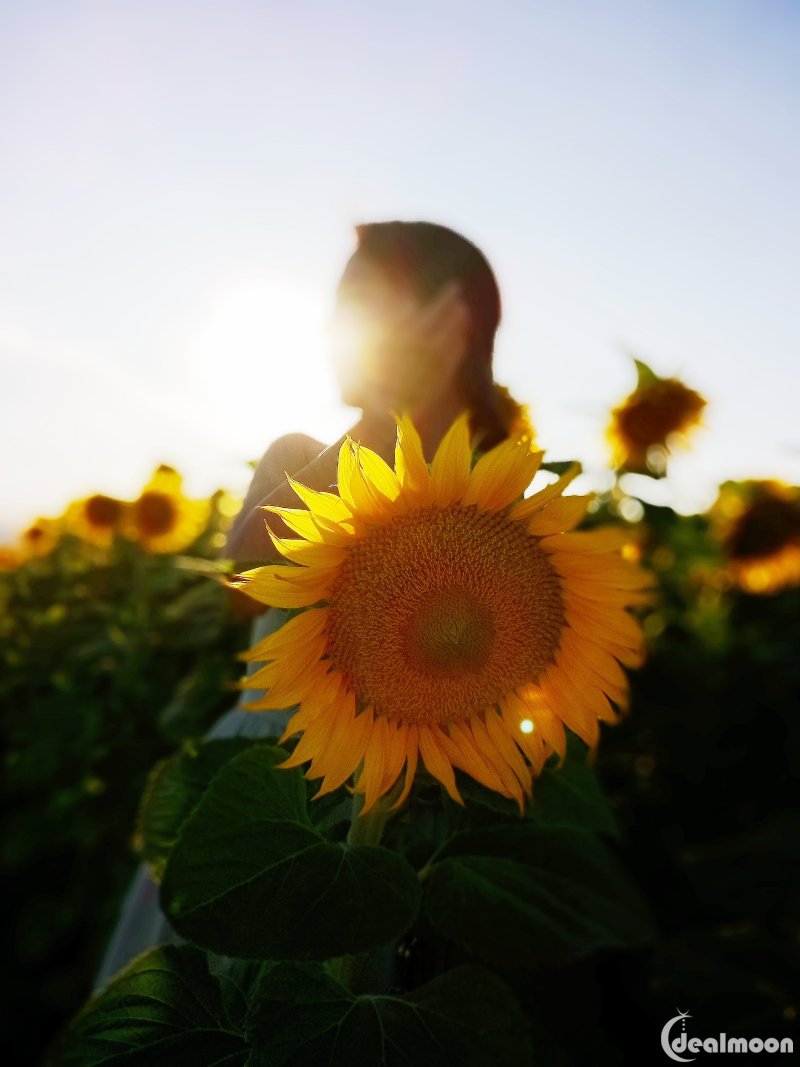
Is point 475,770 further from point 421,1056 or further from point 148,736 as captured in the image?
point 148,736

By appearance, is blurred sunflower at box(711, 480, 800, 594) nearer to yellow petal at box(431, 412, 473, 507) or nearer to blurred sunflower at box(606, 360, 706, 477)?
blurred sunflower at box(606, 360, 706, 477)

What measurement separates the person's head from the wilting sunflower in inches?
68.2

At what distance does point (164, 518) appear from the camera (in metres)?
3.16

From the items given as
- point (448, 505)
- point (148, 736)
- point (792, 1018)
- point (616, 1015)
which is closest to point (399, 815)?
point (448, 505)

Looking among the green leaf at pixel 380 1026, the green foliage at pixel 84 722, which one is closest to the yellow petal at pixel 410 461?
the green leaf at pixel 380 1026

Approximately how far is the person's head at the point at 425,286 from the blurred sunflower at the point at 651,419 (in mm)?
770

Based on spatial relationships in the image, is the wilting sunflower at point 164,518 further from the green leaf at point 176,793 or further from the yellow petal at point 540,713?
the yellow petal at point 540,713

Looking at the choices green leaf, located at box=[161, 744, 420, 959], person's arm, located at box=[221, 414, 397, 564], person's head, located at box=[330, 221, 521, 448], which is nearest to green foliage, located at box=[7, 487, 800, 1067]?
green leaf, located at box=[161, 744, 420, 959]

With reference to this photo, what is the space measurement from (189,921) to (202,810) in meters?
0.10

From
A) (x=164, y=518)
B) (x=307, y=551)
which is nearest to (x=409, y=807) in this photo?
(x=307, y=551)

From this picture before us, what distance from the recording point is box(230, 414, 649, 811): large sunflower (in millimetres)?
676

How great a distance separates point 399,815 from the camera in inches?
31.4

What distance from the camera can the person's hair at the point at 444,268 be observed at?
163cm

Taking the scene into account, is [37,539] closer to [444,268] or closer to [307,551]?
[444,268]
